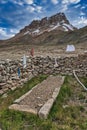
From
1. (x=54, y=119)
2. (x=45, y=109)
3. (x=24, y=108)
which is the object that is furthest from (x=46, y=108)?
(x=24, y=108)

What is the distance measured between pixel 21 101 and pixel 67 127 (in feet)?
8.70

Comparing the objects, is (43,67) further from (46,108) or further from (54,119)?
(54,119)

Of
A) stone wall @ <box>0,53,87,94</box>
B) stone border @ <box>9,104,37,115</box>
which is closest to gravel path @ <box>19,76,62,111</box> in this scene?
stone border @ <box>9,104,37,115</box>

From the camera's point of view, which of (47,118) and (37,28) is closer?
(47,118)

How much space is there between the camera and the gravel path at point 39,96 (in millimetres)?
8701

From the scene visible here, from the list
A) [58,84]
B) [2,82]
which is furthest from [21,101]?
[2,82]

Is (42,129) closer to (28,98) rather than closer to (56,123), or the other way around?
(56,123)

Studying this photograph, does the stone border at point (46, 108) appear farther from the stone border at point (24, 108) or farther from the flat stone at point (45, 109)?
the stone border at point (24, 108)

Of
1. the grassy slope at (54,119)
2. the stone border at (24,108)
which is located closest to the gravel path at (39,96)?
the stone border at (24,108)

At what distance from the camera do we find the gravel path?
870 cm

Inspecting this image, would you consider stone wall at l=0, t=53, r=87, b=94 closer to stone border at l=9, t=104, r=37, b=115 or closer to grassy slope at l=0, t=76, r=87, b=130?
grassy slope at l=0, t=76, r=87, b=130

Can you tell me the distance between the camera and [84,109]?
8.87m

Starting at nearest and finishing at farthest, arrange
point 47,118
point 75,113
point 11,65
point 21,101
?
point 47,118 < point 75,113 < point 21,101 < point 11,65

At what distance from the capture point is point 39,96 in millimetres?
9820
